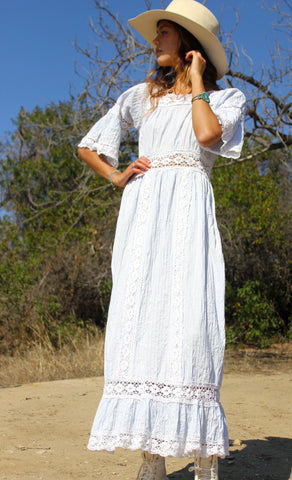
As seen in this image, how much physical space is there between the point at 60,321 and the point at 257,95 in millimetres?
4299

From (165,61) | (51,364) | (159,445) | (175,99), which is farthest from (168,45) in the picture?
(51,364)

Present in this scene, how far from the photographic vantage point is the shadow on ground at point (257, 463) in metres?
3.04

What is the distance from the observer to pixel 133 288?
2469 millimetres

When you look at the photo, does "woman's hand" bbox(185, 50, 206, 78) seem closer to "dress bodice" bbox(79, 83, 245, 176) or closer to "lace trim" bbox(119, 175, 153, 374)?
"dress bodice" bbox(79, 83, 245, 176)

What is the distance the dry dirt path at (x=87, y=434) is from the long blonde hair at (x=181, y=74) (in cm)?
199

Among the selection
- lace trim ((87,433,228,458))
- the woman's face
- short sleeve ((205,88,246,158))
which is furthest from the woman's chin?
lace trim ((87,433,228,458))

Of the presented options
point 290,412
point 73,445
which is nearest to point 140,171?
point 73,445

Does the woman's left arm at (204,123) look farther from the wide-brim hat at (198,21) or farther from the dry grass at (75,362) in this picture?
the dry grass at (75,362)

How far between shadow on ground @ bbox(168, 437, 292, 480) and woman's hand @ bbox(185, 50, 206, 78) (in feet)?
6.74

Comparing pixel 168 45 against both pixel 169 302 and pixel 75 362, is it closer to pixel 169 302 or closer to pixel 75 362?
pixel 169 302

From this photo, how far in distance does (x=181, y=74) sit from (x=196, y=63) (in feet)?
0.44

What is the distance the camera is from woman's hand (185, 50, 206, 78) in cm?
265

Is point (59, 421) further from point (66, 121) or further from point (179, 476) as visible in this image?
point (66, 121)

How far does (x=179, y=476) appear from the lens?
301 centimetres
